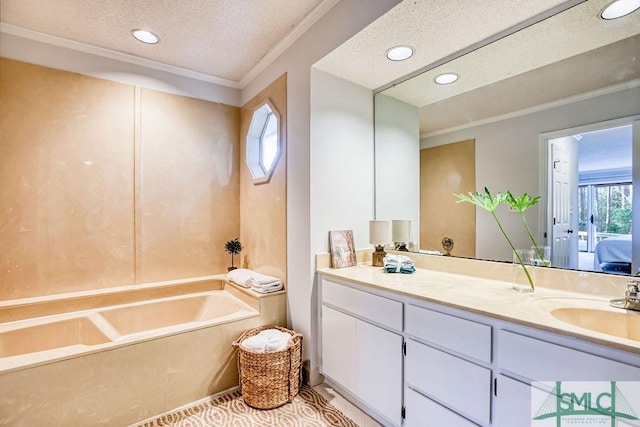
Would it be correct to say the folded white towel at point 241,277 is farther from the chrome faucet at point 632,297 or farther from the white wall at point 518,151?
the chrome faucet at point 632,297

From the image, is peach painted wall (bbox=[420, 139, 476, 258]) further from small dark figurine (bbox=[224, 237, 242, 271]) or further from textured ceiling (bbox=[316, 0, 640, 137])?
small dark figurine (bbox=[224, 237, 242, 271])

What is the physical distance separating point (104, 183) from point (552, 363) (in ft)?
10.5

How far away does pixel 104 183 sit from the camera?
2.56 m

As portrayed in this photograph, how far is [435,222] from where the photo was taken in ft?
7.27

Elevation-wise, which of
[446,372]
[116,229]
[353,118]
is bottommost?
[446,372]

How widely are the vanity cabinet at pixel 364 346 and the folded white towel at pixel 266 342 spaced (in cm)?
30

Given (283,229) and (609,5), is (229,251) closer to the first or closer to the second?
(283,229)

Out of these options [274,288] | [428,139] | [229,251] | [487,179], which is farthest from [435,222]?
[229,251]

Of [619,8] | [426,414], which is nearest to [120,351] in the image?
[426,414]

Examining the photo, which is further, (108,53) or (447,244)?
(108,53)

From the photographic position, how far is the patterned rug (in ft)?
5.99

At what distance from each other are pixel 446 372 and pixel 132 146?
2964 mm

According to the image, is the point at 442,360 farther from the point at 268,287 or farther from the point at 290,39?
the point at 290,39

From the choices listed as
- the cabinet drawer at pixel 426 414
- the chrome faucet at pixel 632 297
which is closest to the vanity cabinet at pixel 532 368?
the cabinet drawer at pixel 426 414
